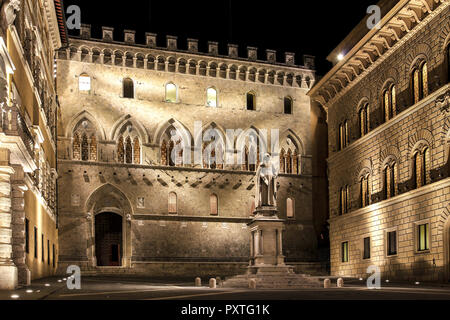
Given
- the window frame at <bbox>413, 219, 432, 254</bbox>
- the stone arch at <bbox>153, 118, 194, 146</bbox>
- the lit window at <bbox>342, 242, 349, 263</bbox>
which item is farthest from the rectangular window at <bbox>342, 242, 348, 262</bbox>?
the stone arch at <bbox>153, 118, 194, 146</bbox>

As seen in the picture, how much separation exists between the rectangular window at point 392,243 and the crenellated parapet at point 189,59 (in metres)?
18.2

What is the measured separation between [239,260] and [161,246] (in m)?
5.47

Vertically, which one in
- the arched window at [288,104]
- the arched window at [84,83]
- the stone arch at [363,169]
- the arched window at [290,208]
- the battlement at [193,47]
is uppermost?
the battlement at [193,47]

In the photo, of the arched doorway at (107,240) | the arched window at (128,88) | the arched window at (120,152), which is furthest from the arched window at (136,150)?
the arched doorway at (107,240)

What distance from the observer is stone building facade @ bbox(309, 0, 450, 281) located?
24.5m

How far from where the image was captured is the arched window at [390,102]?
1149 inches

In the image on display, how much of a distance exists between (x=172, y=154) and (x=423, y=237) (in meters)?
19.6

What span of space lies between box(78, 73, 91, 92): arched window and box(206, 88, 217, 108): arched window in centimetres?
812

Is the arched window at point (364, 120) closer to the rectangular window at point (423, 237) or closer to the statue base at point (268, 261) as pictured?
the rectangular window at point (423, 237)

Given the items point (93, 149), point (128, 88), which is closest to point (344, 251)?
point (93, 149)

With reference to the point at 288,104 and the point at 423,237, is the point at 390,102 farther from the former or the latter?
the point at 288,104

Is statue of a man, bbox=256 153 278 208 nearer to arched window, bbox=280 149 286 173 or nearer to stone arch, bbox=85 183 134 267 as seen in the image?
stone arch, bbox=85 183 134 267

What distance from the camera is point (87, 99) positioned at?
1548 inches
